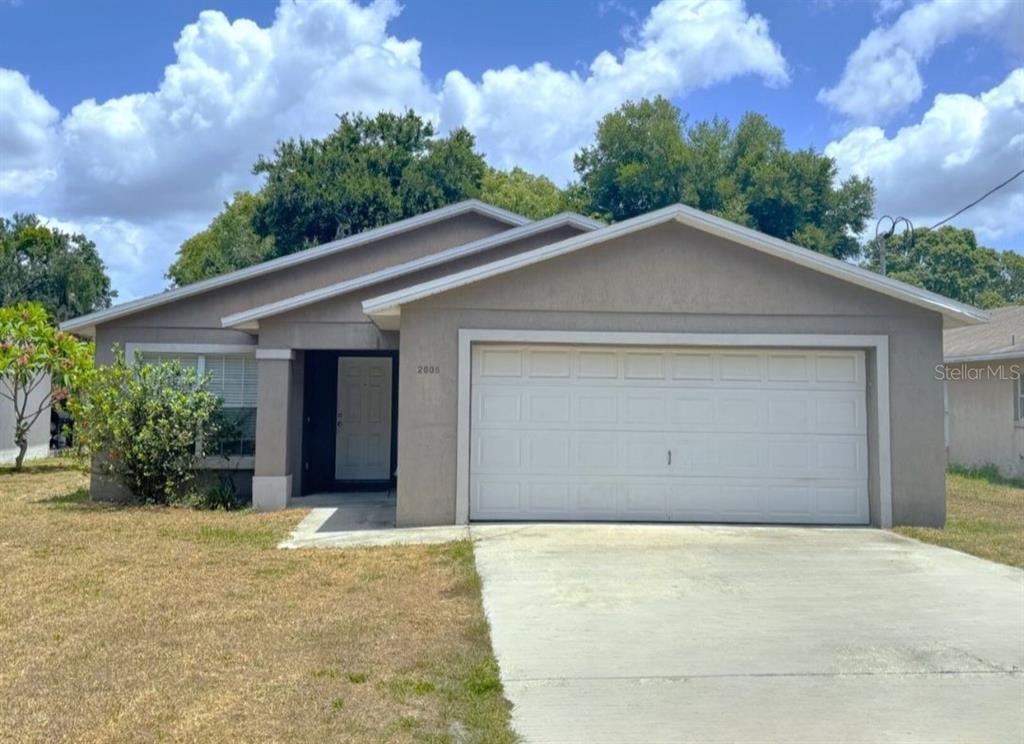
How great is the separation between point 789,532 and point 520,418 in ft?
11.7

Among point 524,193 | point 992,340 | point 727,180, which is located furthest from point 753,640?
point 524,193

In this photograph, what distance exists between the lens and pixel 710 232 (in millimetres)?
10359

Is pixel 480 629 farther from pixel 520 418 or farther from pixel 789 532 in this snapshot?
pixel 789 532

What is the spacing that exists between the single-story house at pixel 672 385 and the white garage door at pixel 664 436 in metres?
0.02

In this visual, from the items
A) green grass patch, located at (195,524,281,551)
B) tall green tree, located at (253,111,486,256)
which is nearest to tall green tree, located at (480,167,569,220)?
tall green tree, located at (253,111,486,256)

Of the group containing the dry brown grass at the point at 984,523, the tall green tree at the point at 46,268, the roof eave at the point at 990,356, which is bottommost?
the dry brown grass at the point at 984,523

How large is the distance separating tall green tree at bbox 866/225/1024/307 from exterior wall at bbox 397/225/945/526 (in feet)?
132

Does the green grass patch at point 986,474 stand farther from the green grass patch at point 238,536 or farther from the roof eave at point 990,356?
the green grass patch at point 238,536

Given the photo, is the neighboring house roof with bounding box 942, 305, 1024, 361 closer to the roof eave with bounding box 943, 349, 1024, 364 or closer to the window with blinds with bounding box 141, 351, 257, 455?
the roof eave with bounding box 943, 349, 1024, 364

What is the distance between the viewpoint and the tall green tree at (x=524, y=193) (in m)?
40.2

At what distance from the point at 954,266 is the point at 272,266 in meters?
45.5

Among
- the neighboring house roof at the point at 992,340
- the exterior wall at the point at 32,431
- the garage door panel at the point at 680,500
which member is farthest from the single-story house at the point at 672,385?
the exterior wall at the point at 32,431

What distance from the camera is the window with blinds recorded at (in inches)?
509

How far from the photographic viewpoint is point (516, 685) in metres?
4.86
